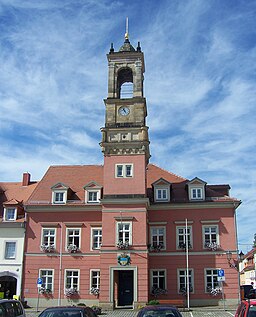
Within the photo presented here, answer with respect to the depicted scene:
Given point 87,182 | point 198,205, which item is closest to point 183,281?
point 198,205

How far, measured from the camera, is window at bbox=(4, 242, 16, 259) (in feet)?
122

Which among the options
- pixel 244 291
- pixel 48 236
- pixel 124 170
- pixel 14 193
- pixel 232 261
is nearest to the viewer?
pixel 232 261

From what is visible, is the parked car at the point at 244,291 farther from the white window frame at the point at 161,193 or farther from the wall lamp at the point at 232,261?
the white window frame at the point at 161,193

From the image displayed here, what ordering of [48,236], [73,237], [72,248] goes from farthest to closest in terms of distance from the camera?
[48,236], [73,237], [72,248]

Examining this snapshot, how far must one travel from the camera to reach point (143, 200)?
34.8 metres

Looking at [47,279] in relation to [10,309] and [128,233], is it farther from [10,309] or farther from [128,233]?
[10,309]

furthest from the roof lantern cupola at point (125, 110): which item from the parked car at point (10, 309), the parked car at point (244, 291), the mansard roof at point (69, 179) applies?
the parked car at point (10, 309)

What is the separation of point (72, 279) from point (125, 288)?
4.62 m

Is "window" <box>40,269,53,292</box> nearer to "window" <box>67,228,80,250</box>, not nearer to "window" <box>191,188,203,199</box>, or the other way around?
"window" <box>67,228,80,250</box>

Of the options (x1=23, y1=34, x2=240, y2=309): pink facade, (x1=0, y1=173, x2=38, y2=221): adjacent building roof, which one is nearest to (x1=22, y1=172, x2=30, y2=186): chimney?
(x1=0, y1=173, x2=38, y2=221): adjacent building roof

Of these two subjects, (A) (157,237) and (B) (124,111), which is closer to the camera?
(A) (157,237)

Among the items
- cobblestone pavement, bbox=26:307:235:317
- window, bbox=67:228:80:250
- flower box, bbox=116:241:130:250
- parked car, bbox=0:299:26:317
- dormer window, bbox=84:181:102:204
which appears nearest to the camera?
parked car, bbox=0:299:26:317

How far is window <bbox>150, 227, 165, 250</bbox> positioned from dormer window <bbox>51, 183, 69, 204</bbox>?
27.4ft

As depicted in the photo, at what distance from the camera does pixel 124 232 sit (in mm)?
34719
